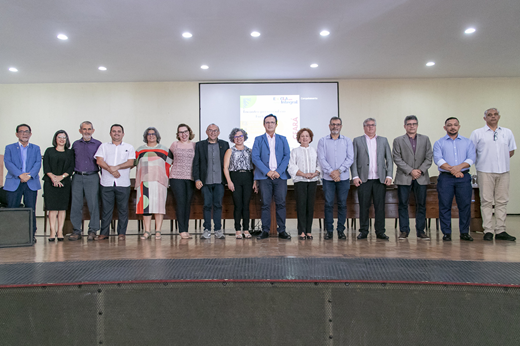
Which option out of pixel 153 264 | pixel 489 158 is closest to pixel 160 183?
pixel 153 264

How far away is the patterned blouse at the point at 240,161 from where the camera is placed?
4254mm

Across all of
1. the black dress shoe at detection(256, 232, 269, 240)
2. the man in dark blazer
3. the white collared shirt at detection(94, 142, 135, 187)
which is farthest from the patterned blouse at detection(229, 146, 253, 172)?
the white collared shirt at detection(94, 142, 135, 187)

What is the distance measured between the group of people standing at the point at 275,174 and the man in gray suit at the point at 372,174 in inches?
0.5

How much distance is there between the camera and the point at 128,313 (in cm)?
183

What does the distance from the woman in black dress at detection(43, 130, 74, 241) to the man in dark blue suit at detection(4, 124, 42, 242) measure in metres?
0.14

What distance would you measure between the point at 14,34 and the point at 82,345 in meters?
5.95

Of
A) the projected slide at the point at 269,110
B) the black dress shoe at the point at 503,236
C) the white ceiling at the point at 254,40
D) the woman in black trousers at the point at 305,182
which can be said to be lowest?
the black dress shoe at the point at 503,236

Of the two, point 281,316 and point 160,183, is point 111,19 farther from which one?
point 281,316

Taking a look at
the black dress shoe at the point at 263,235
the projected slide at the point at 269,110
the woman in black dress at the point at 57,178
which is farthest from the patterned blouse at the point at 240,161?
the projected slide at the point at 269,110

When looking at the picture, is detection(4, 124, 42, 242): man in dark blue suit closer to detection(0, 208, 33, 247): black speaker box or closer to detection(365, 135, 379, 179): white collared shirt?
detection(0, 208, 33, 247): black speaker box

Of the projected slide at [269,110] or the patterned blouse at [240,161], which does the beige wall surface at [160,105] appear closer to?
the projected slide at [269,110]

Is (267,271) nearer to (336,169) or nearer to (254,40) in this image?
(336,169)

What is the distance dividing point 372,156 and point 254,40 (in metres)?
3.21

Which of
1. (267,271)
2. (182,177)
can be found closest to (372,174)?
(182,177)
